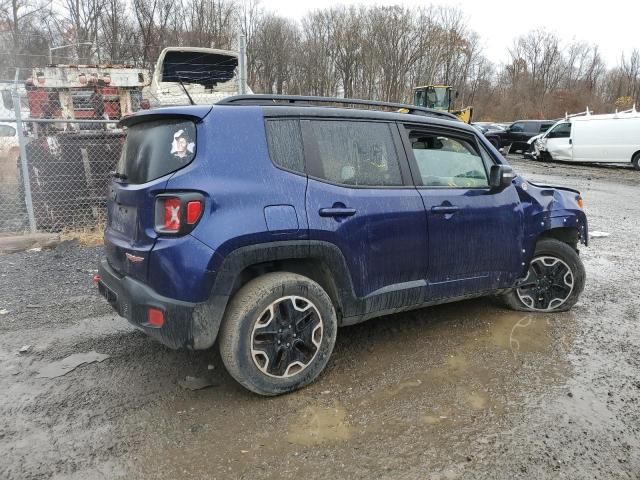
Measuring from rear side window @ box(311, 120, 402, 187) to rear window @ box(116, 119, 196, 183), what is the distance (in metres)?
0.82

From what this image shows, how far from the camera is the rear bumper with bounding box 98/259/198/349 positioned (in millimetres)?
2816

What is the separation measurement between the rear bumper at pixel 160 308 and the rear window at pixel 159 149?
0.67 metres

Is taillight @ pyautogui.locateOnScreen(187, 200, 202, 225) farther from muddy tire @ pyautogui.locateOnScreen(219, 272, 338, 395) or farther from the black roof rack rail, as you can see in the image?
the black roof rack rail

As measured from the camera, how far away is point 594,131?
1973 cm

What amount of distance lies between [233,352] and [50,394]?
4.32ft

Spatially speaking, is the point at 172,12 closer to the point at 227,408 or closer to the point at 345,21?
the point at 345,21

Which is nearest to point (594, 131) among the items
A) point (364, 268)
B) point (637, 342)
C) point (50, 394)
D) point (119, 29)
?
point (637, 342)

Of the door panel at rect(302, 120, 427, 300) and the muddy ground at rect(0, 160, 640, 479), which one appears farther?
the door panel at rect(302, 120, 427, 300)

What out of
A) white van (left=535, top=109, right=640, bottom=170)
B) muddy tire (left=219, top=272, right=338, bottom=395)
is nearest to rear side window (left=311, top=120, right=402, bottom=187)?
muddy tire (left=219, top=272, right=338, bottom=395)

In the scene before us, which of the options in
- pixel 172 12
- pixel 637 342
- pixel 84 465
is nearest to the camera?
pixel 84 465

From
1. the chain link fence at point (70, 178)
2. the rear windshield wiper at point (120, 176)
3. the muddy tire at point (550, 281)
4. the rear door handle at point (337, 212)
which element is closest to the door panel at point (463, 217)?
the muddy tire at point (550, 281)

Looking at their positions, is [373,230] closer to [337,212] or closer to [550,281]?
[337,212]

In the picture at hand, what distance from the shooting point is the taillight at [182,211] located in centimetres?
278

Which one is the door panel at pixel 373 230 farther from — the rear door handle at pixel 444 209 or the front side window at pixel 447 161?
the front side window at pixel 447 161
